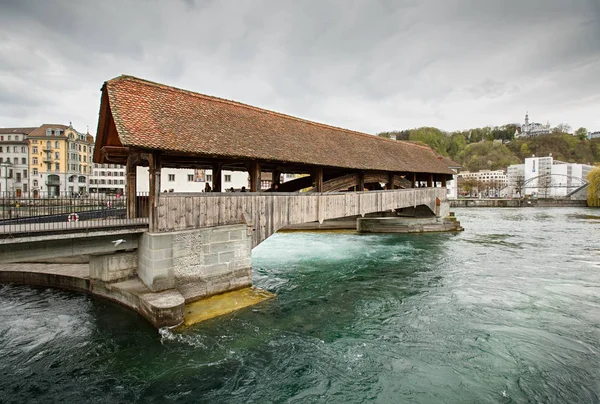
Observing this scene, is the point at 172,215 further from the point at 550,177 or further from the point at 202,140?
the point at 550,177

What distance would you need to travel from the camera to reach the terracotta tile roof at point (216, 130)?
800cm

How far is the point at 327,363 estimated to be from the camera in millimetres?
6164

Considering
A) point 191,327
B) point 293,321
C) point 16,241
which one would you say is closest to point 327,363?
point 293,321

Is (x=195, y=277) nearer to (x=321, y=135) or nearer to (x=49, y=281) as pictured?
(x=49, y=281)

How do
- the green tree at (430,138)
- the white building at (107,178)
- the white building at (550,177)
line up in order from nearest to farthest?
the white building at (107,178) → the white building at (550,177) → the green tree at (430,138)

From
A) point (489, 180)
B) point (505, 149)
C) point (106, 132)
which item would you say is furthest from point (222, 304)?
point (505, 149)

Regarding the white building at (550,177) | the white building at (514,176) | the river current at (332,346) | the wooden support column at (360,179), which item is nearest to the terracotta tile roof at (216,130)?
the wooden support column at (360,179)

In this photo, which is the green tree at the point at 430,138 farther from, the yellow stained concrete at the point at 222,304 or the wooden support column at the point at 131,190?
the wooden support column at the point at 131,190

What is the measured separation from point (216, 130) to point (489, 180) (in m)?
96.0

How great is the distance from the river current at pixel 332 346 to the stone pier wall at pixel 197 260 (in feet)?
3.53

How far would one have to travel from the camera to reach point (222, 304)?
844cm

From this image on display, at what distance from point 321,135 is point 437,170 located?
10.3m

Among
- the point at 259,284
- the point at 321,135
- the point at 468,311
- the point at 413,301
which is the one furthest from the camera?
the point at 321,135

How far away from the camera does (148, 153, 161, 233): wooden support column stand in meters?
7.87
